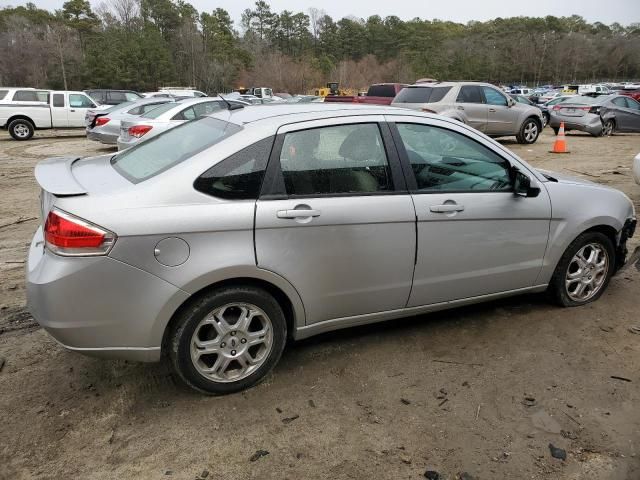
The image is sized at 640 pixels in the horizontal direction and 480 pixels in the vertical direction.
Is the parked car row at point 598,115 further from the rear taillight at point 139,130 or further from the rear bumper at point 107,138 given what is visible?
the rear bumper at point 107,138

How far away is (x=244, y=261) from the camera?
9.13 ft

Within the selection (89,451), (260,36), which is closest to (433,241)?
(89,451)

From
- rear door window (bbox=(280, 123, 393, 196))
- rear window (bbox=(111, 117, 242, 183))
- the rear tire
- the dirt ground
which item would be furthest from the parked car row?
the rear tire

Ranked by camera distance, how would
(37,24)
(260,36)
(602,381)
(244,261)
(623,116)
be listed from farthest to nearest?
(260,36) < (37,24) < (623,116) < (602,381) < (244,261)

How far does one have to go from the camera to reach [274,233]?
9.37ft

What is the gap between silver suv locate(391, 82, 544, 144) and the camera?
44.0 feet

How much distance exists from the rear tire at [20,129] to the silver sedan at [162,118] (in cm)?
821

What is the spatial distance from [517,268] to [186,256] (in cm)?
232

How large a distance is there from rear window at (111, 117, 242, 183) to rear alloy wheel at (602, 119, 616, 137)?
58.3 feet

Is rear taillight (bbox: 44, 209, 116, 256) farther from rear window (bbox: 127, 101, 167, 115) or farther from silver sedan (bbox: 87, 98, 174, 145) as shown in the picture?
rear window (bbox: 127, 101, 167, 115)

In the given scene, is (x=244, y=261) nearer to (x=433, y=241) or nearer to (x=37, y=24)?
(x=433, y=241)

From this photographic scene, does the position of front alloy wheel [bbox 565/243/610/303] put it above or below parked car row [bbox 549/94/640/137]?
below

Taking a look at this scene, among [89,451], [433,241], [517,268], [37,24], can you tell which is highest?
[37,24]

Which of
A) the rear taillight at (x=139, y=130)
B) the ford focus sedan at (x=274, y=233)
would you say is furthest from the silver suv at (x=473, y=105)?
the ford focus sedan at (x=274, y=233)
